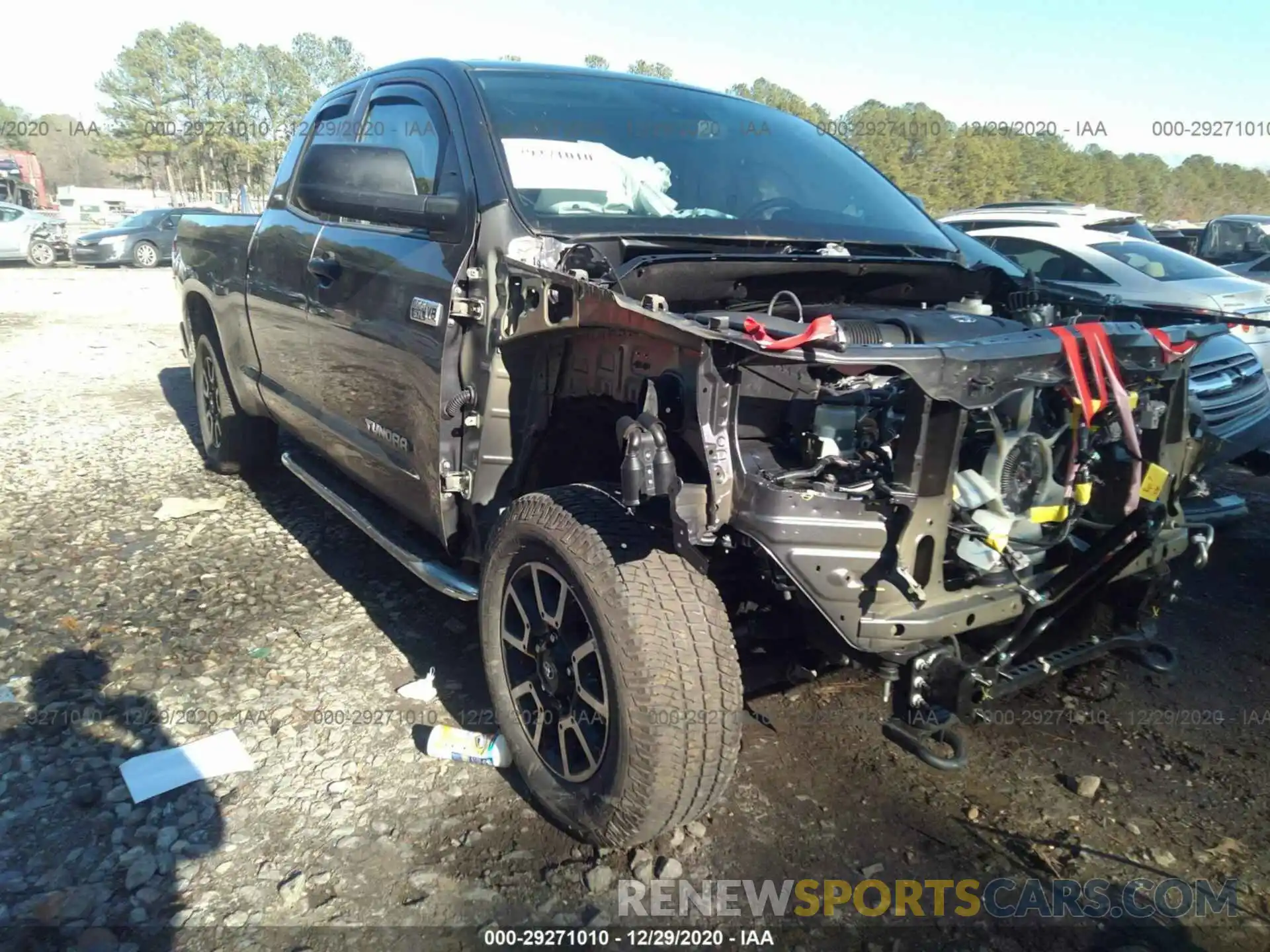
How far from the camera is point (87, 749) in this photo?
112 inches

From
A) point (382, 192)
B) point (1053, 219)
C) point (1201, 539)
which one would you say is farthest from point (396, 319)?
point (1053, 219)

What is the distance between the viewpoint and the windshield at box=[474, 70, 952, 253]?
2.85m

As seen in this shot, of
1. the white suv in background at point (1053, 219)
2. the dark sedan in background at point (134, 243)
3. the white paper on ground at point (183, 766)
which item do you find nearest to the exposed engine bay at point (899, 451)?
the white paper on ground at point (183, 766)

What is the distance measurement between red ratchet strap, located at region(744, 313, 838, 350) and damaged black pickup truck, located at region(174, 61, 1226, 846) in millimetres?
11

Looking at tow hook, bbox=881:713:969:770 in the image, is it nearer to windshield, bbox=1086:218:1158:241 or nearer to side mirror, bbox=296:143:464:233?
side mirror, bbox=296:143:464:233

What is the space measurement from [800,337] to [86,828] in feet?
7.52

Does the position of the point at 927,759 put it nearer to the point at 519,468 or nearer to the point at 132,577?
the point at 519,468

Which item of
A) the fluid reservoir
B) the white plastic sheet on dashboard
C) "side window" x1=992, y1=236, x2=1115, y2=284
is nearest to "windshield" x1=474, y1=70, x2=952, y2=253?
the white plastic sheet on dashboard

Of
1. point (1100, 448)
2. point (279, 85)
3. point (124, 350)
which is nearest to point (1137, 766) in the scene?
point (1100, 448)

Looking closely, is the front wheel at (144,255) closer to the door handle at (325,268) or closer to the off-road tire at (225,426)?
the off-road tire at (225,426)

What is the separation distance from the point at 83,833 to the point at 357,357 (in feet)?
5.63

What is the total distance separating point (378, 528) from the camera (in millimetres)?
3471

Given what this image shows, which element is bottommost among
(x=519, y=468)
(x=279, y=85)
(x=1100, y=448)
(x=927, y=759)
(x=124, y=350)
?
(x=124, y=350)

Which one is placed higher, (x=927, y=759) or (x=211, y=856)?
(x=927, y=759)
